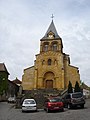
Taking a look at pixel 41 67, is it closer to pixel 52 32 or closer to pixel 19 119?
A: pixel 52 32

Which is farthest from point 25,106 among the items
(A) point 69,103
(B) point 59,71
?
(B) point 59,71

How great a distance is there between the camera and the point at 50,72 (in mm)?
53156

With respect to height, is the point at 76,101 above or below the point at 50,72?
below

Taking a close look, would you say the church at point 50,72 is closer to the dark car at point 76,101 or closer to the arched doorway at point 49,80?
the arched doorway at point 49,80

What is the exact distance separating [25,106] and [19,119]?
22.1 feet

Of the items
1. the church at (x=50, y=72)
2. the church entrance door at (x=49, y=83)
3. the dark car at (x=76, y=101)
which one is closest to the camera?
the dark car at (x=76, y=101)

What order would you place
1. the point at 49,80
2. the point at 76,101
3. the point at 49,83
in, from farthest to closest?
the point at 49,80, the point at 49,83, the point at 76,101

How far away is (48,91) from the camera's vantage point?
47125 mm

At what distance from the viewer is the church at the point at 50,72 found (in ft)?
170

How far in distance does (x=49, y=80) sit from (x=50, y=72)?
2.00m

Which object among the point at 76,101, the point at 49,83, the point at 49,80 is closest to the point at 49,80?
the point at 49,80

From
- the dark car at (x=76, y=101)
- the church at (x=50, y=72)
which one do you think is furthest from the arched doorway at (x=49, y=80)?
the dark car at (x=76, y=101)

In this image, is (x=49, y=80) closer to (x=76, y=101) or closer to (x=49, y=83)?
(x=49, y=83)

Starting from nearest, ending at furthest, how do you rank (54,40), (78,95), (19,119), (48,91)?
(19,119)
(78,95)
(48,91)
(54,40)
